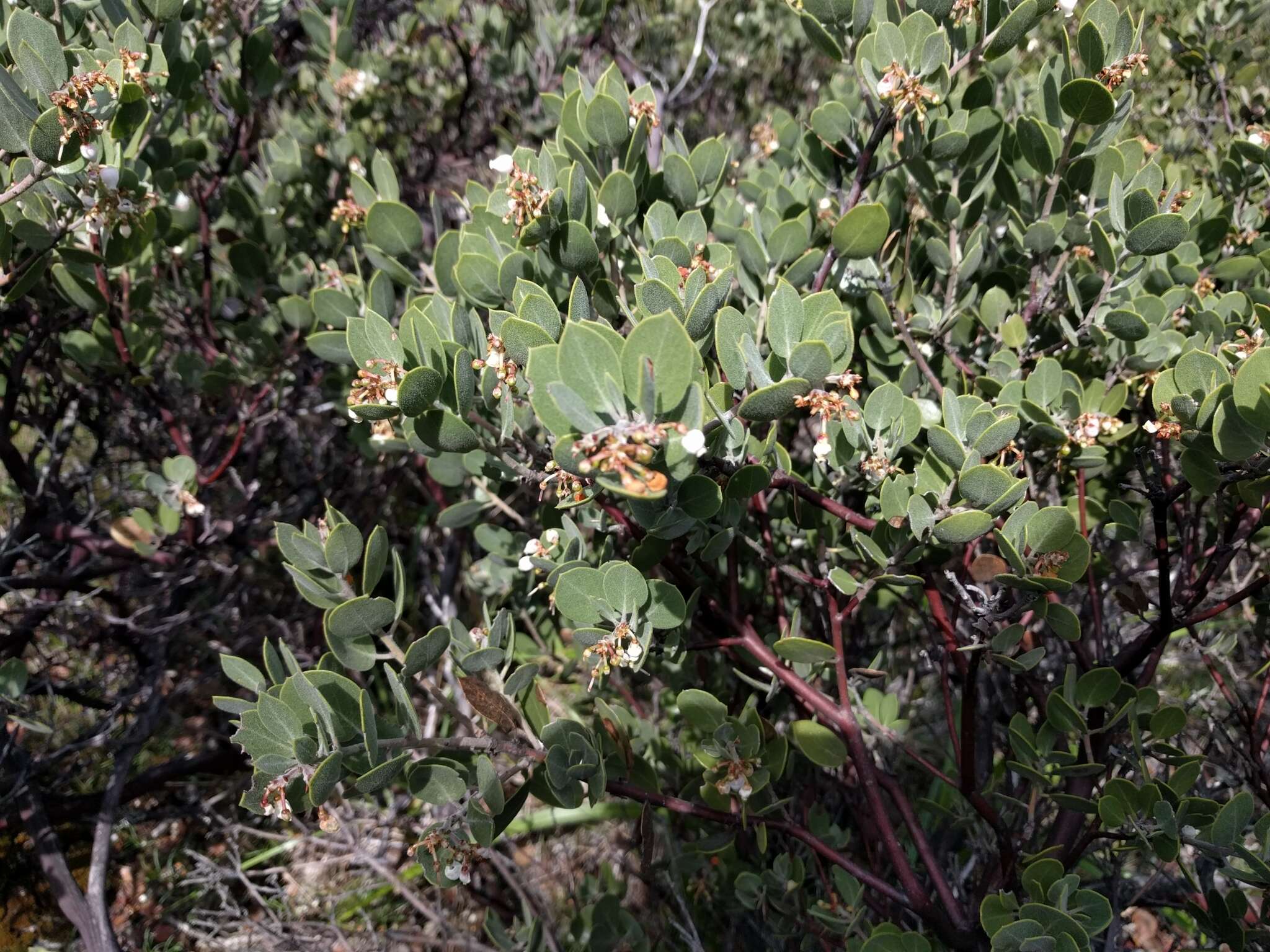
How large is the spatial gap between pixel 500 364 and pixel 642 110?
2.04 ft

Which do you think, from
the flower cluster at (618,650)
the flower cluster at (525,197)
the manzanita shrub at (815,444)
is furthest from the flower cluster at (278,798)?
the flower cluster at (525,197)

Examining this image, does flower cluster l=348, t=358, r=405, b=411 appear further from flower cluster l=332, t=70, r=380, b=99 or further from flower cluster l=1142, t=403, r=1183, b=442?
flower cluster l=332, t=70, r=380, b=99

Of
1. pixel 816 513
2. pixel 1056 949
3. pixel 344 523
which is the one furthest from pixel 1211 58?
pixel 344 523

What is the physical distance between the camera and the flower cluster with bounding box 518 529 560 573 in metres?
1.32

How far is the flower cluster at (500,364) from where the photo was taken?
1.16 metres

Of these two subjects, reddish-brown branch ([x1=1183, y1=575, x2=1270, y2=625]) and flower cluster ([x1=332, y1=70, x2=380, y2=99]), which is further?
flower cluster ([x1=332, y1=70, x2=380, y2=99])

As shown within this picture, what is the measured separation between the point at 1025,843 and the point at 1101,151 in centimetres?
116

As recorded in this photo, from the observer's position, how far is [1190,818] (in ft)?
A: 3.92

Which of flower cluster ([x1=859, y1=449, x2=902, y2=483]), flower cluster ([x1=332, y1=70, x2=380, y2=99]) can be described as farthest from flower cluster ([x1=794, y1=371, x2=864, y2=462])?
flower cluster ([x1=332, y1=70, x2=380, y2=99])

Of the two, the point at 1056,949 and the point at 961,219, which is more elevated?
the point at 961,219

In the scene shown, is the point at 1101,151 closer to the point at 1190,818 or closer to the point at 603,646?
the point at 1190,818

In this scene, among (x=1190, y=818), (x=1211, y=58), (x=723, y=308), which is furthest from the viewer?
(x=1211, y=58)

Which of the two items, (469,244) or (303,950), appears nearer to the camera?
(469,244)

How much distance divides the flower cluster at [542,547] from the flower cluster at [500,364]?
0.24m
